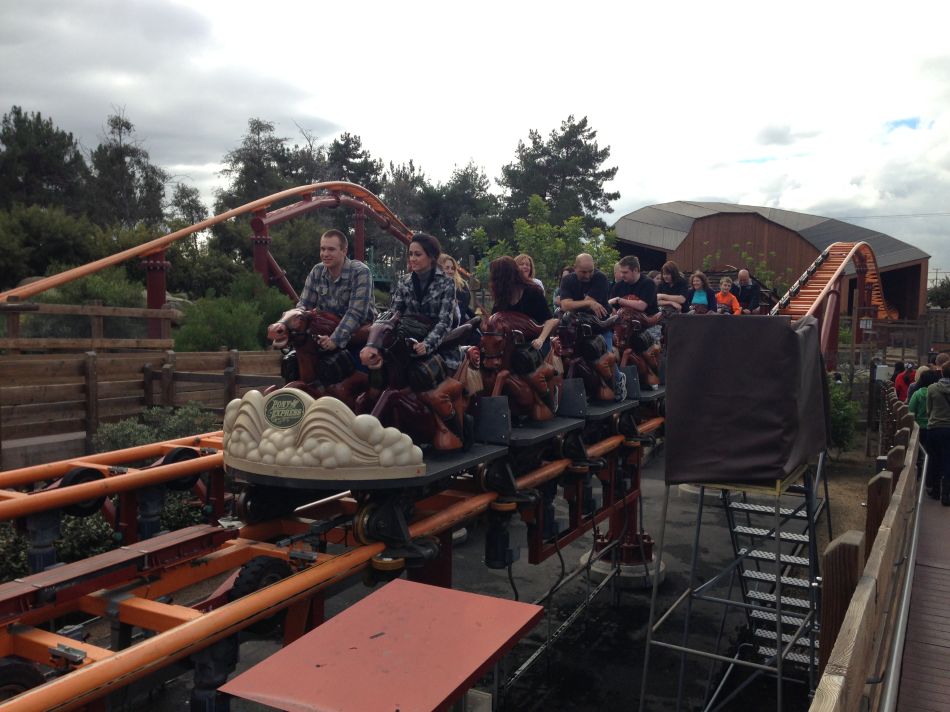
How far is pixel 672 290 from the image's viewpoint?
8.75 metres

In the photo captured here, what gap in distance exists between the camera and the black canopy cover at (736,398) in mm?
3875

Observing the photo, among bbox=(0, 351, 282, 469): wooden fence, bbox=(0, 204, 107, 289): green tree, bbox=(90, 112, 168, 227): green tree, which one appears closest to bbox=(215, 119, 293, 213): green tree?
bbox=(90, 112, 168, 227): green tree

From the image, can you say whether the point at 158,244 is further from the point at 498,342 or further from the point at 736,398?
the point at 736,398

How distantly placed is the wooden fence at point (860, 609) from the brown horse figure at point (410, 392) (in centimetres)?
195

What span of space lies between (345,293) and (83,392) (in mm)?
Result: 4718

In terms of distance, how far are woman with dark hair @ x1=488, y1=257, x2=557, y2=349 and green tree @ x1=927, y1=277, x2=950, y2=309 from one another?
2279 inches

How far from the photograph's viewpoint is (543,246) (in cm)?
3089

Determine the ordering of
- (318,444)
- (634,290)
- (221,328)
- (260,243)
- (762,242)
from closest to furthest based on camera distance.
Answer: (318,444) < (634,290) < (221,328) < (260,243) < (762,242)

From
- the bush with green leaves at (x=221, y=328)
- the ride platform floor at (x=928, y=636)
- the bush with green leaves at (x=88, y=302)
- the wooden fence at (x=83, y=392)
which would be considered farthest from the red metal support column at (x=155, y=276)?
the ride platform floor at (x=928, y=636)

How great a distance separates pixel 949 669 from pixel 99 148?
4126 cm

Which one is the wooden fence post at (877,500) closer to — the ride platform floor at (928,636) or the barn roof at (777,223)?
the ride platform floor at (928,636)

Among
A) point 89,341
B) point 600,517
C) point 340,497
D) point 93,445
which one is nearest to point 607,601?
point 600,517

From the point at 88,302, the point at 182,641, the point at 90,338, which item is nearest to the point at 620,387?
the point at 182,641

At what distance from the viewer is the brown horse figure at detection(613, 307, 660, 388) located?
7.16 m
